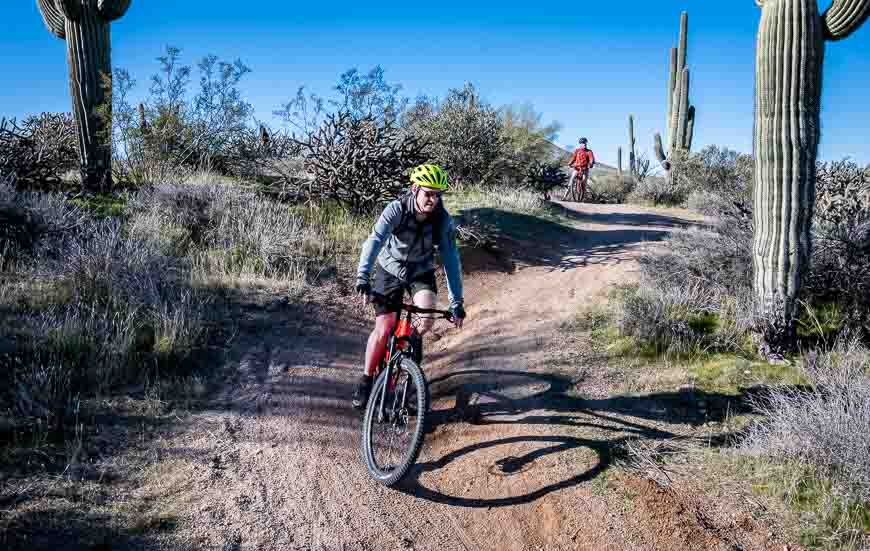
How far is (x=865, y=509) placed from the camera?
351 cm

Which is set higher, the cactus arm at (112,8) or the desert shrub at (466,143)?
the cactus arm at (112,8)

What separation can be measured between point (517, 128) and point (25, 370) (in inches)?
750

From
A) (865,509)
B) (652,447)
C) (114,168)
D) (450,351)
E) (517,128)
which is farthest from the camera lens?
(517,128)

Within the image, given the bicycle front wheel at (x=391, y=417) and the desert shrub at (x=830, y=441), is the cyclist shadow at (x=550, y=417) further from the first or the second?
the desert shrub at (x=830, y=441)

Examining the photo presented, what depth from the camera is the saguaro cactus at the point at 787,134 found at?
5824mm

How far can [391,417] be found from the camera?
432cm

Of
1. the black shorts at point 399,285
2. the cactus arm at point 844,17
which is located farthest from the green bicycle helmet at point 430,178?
the cactus arm at point 844,17

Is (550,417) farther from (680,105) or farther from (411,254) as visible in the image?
(680,105)

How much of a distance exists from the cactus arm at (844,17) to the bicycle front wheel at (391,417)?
5.59 m

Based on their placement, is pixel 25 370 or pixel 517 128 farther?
pixel 517 128

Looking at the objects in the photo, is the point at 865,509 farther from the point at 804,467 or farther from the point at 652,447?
the point at 652,447

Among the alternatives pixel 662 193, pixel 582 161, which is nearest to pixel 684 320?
pixel 582 161

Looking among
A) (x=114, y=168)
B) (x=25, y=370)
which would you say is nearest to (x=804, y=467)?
(x=25, y=370)

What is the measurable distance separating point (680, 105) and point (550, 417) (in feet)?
63.3
